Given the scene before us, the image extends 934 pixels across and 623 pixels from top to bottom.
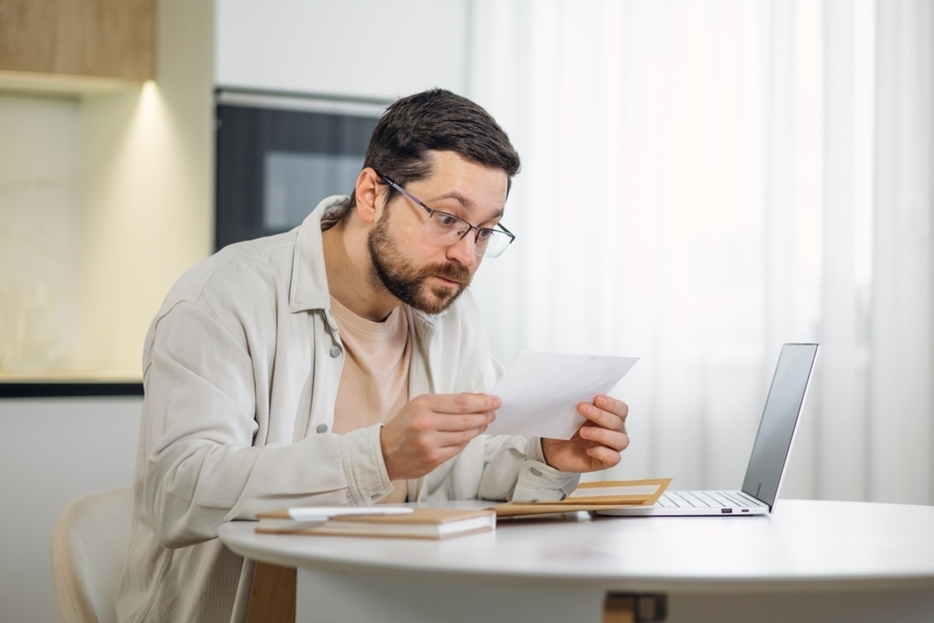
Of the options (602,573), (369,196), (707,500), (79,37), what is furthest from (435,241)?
(79,37)

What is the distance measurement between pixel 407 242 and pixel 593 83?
1604 millimetres

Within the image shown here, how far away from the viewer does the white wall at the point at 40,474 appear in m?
2.54

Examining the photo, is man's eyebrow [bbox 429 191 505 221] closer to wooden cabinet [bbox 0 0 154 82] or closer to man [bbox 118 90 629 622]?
man [bbox 118 90 629 622]

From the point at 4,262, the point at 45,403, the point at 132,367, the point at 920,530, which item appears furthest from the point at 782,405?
the point at 4,262

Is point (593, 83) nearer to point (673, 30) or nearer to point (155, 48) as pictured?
point (673, 30)

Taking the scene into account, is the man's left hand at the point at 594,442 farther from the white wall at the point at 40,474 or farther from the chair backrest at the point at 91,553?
the white wall at the point at 40,474

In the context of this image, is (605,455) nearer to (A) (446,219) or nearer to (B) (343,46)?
(A) (446,219)

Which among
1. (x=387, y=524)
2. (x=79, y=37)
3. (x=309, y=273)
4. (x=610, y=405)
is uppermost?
(x=79, y=37)

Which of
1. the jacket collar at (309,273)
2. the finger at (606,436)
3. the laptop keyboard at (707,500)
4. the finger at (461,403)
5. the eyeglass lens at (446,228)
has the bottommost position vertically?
the laptop keyboard at (707,500)

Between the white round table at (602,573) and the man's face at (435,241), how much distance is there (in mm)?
537

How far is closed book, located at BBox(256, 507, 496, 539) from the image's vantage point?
3.42ft

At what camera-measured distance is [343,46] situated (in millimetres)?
3113

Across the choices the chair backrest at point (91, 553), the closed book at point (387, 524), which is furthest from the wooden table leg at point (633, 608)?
the chair backrest at point (91, 553)

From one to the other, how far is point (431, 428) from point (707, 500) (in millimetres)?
521
